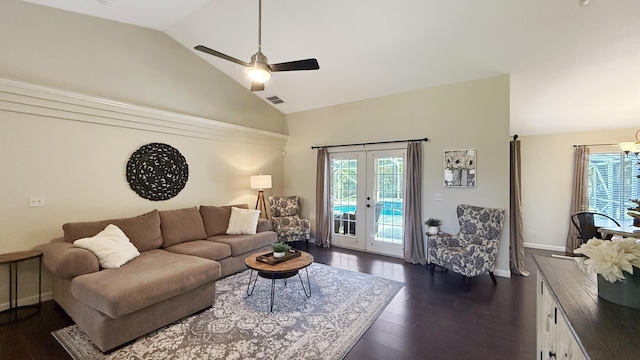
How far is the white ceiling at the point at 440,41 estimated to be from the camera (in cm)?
294

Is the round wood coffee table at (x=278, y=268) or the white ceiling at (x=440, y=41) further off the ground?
the white ceiling at (x=440, y=41)

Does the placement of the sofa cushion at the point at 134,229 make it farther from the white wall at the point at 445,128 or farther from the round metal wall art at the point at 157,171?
the white wall at the point at 445,128

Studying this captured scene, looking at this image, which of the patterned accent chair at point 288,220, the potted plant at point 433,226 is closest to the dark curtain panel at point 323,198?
the patterned accent chair at point 288,220

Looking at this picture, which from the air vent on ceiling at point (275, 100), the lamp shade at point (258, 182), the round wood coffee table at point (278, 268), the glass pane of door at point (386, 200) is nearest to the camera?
the round wood coffee table at point (278, 268)

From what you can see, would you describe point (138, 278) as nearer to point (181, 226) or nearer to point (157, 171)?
point (181, 226)

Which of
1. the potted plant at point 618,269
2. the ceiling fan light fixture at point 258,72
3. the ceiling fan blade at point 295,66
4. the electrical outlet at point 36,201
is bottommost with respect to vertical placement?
the potted plant at point 618,269

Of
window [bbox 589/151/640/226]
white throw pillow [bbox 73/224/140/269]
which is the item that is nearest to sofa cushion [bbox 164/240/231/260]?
white throw pillow [bbox 73/224/140/269]

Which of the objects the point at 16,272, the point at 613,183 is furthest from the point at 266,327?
the point at 613,183

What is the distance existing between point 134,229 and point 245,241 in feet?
4.89

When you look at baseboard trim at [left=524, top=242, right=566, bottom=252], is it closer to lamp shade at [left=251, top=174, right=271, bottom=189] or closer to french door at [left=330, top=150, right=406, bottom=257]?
french door at [left=330, top=150, right=406, bottom=257]

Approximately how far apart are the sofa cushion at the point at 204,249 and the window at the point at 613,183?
713 cm

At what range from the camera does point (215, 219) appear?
4570mm

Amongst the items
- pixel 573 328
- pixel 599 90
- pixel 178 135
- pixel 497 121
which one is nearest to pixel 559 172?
pixel 599 90

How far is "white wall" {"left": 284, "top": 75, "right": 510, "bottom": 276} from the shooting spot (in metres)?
4.10
